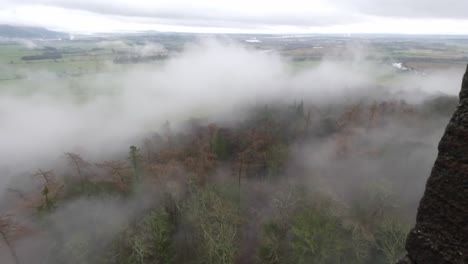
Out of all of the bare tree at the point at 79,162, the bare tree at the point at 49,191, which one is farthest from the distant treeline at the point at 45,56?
the bare tree at the point at 49,191

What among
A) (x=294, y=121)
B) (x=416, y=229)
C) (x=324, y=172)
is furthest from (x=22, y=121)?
(x=416, y=229)

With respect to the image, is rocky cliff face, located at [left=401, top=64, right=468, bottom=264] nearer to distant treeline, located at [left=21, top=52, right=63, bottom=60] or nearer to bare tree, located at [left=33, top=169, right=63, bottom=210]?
bare tree, located at [left=33, top=169, right=63, bottom=210]

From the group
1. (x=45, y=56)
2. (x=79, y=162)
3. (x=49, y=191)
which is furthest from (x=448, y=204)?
(x=45, y=56)

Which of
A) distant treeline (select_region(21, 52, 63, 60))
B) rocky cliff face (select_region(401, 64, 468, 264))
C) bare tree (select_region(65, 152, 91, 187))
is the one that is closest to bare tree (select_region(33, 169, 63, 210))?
bare tree (select_region(65, 152, 91, 187))

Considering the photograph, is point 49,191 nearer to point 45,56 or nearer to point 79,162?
point 79,162

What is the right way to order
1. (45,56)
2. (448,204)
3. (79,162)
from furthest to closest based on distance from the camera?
1. (45,56)
2. (79,162)
3. (448,204)

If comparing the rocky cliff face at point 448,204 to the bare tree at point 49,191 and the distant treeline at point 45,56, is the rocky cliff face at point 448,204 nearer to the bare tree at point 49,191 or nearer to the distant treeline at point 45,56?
the bare tree at point 49,191

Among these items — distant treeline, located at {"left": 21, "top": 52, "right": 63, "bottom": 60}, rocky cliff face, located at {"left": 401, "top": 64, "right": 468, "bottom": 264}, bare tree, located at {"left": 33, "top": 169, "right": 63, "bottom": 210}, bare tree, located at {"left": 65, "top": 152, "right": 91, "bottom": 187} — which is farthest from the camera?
distant treeline, located at {"left": 21, "top": 52, "right": 63, "bottom": 60}

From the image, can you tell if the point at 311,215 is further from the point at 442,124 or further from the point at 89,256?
the point at 442,124

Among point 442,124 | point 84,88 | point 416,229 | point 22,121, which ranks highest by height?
point 416,229
